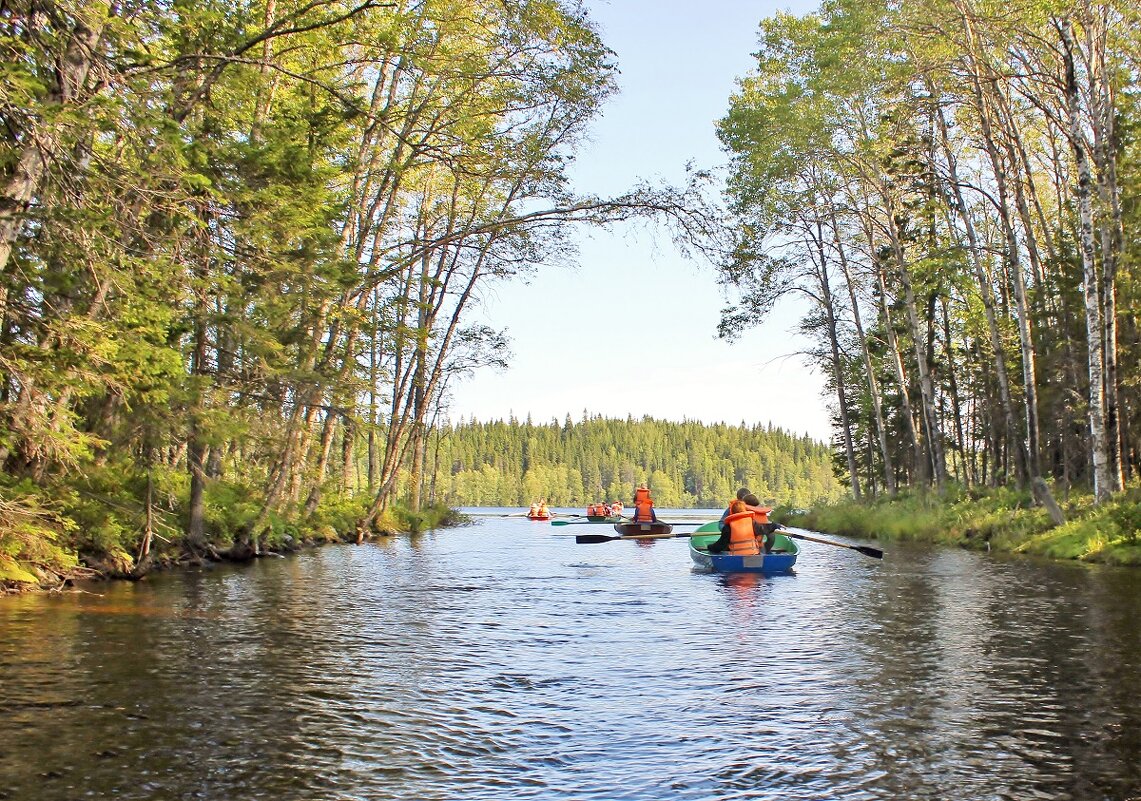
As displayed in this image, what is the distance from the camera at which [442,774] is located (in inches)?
241

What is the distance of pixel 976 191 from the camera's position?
23672 millimetres

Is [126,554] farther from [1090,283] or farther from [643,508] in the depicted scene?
[643,508]

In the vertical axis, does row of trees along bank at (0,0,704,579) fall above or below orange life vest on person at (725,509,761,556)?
above

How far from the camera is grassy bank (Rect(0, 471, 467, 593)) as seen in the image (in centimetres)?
1300

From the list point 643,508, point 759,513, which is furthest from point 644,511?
point 759,513

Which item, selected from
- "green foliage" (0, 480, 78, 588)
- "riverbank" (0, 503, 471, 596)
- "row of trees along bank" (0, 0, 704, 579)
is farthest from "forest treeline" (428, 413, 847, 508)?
"green foliage" (0, 480, 78, 588)

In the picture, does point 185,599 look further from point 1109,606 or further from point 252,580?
point 1109,606

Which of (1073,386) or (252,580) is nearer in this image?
(252,580)

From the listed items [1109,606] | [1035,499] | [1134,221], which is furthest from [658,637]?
[1134,221]

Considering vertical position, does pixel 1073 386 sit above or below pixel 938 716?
above

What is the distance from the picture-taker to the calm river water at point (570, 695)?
592cm

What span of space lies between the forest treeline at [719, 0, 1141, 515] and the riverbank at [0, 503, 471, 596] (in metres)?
11.1

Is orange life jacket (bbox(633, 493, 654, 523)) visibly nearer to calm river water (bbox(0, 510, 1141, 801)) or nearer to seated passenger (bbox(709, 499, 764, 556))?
seated passenger (bbox(709, 499, 764, 556))

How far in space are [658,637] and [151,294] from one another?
7.72 meters
